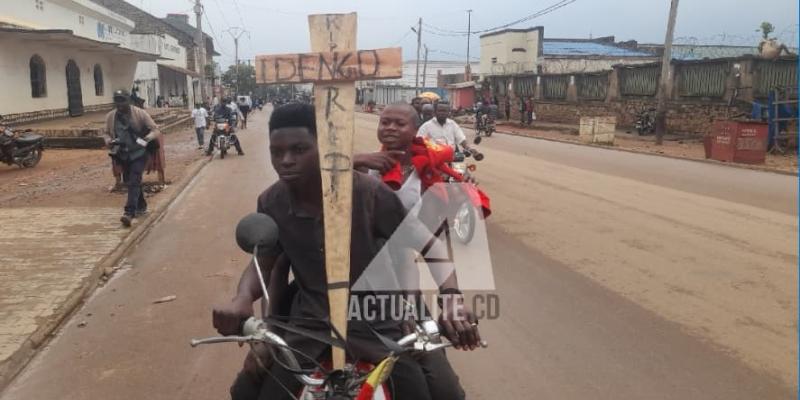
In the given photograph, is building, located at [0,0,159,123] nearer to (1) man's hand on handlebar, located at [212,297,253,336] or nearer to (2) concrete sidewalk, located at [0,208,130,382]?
(2) concrete sidewalk, located at [0,208,130,382]

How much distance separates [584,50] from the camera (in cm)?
5162

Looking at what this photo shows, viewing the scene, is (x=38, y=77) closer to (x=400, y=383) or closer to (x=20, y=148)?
(x=20, y=148)

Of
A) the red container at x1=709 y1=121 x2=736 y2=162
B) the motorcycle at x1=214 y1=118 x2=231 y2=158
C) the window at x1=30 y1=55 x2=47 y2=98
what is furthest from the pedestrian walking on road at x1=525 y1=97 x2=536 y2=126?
the window at x1=30 y1=55 x2=47 y2=98

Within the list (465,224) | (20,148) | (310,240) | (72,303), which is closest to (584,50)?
(20,148)

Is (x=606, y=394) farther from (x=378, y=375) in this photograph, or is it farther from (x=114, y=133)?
(x=114, y=133)

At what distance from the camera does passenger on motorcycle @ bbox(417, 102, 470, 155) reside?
26.0ft

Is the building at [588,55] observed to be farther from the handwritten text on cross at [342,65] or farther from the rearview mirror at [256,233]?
the rearview mirror at [256,233]

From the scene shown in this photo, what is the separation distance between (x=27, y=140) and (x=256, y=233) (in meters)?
14.8

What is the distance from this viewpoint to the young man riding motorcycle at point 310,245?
6.91ft

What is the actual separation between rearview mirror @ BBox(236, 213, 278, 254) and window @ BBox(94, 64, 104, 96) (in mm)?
29875

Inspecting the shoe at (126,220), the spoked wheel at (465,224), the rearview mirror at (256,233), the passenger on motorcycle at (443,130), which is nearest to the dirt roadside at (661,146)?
the passenger on motorcycle at (443,130)

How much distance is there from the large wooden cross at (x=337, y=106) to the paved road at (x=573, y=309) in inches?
77.5

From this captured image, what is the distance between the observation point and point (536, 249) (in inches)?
267

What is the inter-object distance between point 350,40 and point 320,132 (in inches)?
11.4
